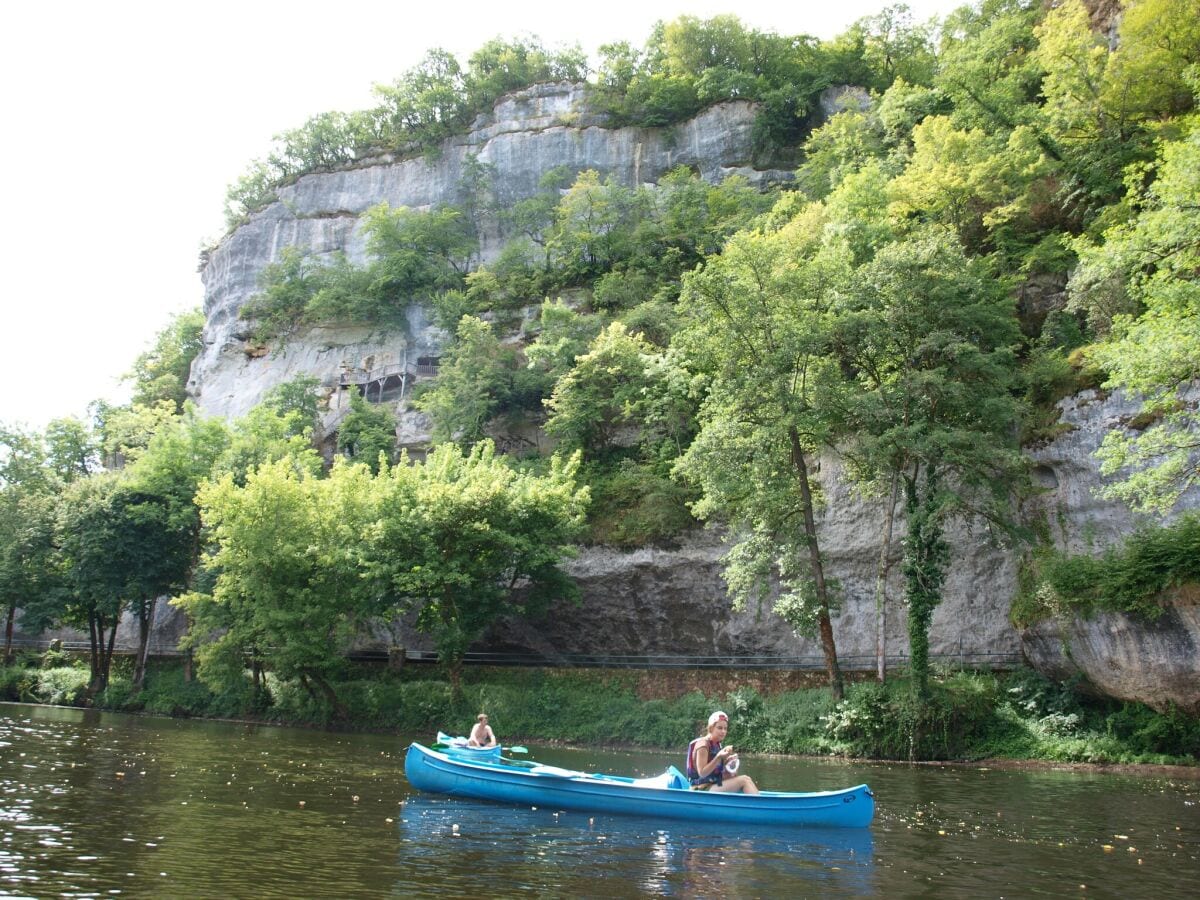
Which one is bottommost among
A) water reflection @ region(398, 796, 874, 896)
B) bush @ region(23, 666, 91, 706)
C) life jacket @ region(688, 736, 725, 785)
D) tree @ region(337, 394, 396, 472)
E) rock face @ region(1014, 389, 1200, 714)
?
bush @ region(23, 666, 91, 706)

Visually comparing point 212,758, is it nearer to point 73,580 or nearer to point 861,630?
point 861,630

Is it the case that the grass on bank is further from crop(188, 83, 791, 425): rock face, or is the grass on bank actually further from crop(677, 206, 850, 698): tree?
crop(188, 83, 791, 425): rock face

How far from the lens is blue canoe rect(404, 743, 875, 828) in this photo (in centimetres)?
1324

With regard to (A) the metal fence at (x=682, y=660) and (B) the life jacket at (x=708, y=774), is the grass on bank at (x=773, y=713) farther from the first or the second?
(B) the life jacket at (x=708, y=774)

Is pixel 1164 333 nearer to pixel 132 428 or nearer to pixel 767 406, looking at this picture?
pixel 767 406

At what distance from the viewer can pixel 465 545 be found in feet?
101

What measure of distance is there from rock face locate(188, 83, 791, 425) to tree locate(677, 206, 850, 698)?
3197cm

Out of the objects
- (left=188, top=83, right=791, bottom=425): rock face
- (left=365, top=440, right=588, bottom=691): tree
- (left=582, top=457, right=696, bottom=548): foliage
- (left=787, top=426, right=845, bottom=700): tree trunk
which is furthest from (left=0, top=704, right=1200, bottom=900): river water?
(left=188, top=83, right=791, bottom=425): rock face

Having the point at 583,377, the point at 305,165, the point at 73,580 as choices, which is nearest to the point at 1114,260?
the point at 583,377

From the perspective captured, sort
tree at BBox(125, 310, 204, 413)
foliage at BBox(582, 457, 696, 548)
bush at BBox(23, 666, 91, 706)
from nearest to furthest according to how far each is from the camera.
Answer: foliage at BBox(582, 457, 696, 548), bush at BBox(23, 666, 91, 706), tree at BBox(125, 310, 204, 413)

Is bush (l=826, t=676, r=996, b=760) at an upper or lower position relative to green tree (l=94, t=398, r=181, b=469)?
lower

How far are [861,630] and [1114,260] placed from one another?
14661 mm

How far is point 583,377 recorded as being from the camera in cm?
3931

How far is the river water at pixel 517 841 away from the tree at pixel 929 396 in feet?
24.1
